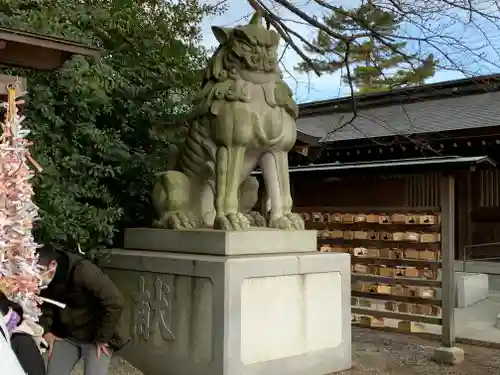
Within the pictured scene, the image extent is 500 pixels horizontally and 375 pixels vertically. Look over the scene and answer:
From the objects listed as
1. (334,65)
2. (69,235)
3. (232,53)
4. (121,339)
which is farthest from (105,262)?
(334,65)

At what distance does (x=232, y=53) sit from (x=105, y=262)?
2.25 metres

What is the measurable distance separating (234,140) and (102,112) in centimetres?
144

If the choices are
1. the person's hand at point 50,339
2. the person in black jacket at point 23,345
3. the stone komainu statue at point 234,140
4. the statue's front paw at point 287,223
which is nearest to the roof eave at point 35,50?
the person in black jacket at point 23,345

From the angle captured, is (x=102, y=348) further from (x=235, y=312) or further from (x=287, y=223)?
(x=287, y=223)

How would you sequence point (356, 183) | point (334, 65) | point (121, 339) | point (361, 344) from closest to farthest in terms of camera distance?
point (121, 339)
point (361, 344)
point (334, 65)
point (356, 183)

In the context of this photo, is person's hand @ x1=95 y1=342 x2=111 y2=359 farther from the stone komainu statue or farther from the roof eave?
the roof eave

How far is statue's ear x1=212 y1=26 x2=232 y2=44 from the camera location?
209 inches

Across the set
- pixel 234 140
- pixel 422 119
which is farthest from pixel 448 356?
pixel 422 119

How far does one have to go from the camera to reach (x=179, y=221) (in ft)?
17.5

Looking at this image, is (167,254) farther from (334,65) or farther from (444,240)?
(334,65)

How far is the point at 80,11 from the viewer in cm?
552

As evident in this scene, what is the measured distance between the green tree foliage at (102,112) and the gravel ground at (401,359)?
145 cm

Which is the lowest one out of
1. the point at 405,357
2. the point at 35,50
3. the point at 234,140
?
the point at 405,357

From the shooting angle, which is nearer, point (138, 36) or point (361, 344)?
point (138, 36)
